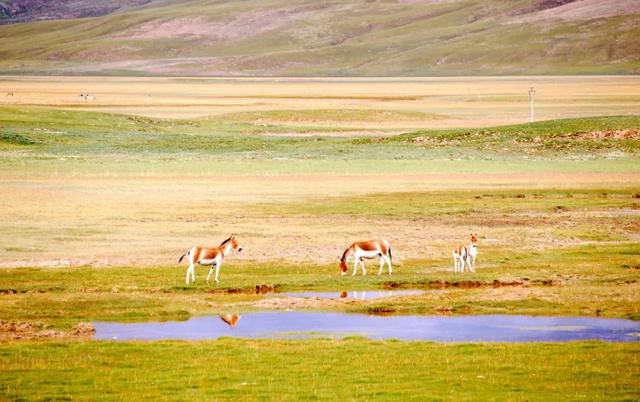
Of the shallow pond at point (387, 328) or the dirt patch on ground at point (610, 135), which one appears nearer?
the shallow pond at point (387, 328)

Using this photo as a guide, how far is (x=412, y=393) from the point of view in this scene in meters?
15.6

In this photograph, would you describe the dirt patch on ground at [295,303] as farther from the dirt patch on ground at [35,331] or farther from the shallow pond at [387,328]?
the dirt patch on ground at [35,331]

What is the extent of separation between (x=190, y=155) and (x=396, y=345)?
4159cm

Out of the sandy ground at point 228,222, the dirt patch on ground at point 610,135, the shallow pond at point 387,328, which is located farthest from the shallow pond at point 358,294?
the dirt patch on ground at point 610,135

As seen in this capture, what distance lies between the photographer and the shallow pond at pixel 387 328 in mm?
20500

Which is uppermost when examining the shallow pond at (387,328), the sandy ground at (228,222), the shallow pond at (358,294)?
the sandy ground at (228,222)

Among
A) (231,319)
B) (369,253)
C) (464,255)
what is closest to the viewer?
(231,319)

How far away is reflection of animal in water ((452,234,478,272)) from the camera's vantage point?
26.3m

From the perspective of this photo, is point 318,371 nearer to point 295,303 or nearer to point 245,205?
point 295,303

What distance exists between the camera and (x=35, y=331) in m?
20.6

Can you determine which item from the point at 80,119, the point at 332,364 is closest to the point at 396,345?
the point at 332,364

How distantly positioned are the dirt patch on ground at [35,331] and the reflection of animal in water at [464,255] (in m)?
9.12

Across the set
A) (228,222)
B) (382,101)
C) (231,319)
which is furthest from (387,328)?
(382,101)

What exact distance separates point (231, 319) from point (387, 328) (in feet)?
10.3
